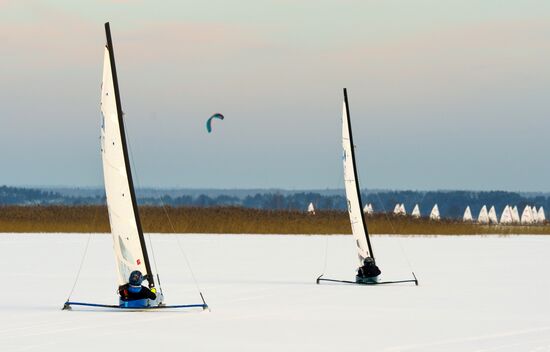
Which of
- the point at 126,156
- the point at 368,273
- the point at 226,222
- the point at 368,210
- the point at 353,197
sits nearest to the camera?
the point at 126,156

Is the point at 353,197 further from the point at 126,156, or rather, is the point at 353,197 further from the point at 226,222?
the point at 226,222

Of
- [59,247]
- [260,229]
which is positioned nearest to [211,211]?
[260,229]

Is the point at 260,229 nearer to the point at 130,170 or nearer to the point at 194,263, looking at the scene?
the point at 194,263

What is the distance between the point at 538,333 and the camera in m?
13.4

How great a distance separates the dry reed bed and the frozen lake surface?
10298 millimetres

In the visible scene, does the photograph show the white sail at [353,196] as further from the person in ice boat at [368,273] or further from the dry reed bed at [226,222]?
the dry reed bed at [226,222]

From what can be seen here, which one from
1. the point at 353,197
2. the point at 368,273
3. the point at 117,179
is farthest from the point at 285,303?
the point at 353,197

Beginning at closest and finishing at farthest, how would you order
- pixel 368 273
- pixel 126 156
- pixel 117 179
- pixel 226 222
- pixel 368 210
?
pixel 117 179 < pixel 126 156 < pixel 368 273 < pixel 226 222 < pixel 368 210

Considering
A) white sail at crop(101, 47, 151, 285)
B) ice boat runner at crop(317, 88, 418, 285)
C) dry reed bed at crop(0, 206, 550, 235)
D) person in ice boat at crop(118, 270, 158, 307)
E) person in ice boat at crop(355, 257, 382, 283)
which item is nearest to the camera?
white sail at crop(101, 47, 151, 285)

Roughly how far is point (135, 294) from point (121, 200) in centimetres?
130

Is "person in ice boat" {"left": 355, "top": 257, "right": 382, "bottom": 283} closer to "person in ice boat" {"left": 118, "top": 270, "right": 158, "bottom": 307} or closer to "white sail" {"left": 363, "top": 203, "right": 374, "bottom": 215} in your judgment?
"person in ice boat" {"left": 118, "top": 270, "right": 158, "bottom": 307}

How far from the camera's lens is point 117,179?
1515 centimetres

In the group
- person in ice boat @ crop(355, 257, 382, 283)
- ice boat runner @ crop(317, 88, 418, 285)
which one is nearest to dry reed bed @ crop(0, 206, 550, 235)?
ice boat runner @ crop(317, 88, 418, 285)

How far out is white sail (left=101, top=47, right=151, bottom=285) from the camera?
1513 centimetres
